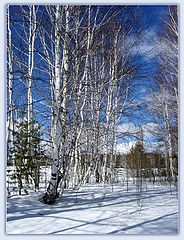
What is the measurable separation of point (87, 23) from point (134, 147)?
1042 millimetres


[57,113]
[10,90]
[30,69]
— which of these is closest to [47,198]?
[57,113]

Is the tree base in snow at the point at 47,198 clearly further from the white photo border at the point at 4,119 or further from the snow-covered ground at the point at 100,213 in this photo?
the white photo border at the point at 4,119

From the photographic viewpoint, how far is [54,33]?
256 centimetres

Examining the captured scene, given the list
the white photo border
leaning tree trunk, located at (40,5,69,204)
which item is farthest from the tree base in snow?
the white photo border

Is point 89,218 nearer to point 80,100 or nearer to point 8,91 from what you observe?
point 80,100

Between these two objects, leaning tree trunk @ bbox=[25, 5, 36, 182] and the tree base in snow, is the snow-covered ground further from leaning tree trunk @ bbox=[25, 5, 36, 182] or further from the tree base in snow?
leaning tree trunk @ bbox=[25, 5, 36, 182]

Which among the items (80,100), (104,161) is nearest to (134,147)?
(104,161)

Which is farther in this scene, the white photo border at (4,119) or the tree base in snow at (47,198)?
the tree base in snow at (47,198)

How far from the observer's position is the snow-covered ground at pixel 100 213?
228 centimetres

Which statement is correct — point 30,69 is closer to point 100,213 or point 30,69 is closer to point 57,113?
point 57,113

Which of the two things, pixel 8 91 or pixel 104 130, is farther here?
pixel 104 130

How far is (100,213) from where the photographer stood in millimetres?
2355

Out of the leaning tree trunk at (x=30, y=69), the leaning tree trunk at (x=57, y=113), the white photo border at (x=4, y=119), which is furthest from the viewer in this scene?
the leaning tree trunk at (x=57, y=113)

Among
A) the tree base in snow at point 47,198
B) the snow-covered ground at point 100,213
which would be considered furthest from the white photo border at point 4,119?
the tree base in snow at point 47,198
